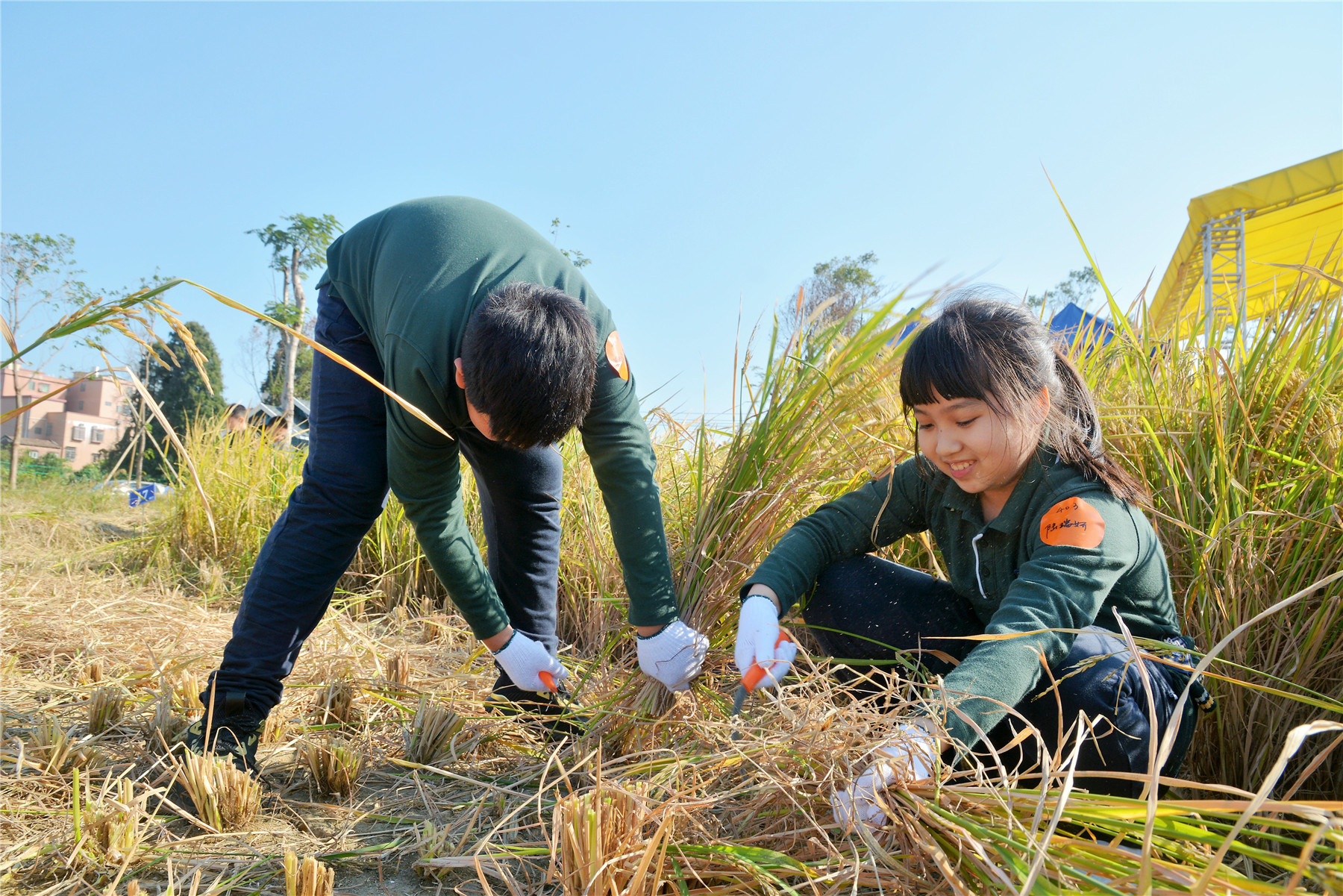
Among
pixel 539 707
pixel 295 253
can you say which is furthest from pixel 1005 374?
pixel 295 253

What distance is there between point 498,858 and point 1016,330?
1.27 metres

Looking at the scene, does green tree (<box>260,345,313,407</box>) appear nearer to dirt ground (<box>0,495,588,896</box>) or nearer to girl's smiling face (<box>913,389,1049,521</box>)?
dirt ground (<box>0,495,588,896</box>)

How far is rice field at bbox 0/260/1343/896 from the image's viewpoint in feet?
2.93

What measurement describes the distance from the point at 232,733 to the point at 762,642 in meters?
1.10

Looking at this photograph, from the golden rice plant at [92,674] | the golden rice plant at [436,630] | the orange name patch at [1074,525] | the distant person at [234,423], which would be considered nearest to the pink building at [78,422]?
the distant person at [234,423]

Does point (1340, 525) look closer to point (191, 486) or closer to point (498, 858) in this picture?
point (498, 858)

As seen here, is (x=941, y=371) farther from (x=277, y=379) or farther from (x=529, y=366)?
(x=277, y=379)

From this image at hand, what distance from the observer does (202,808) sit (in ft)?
4.44

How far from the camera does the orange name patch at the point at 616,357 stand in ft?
5.30

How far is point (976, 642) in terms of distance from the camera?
1639mm

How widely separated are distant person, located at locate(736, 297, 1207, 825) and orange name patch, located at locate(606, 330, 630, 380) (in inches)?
20.1

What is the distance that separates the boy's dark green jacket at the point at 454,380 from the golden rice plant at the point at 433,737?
0.20 metres

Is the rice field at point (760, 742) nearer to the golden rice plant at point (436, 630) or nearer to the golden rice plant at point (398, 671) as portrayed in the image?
the golden rice plant at point (398, 671)

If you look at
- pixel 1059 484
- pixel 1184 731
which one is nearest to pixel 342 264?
pixel 1059 484
